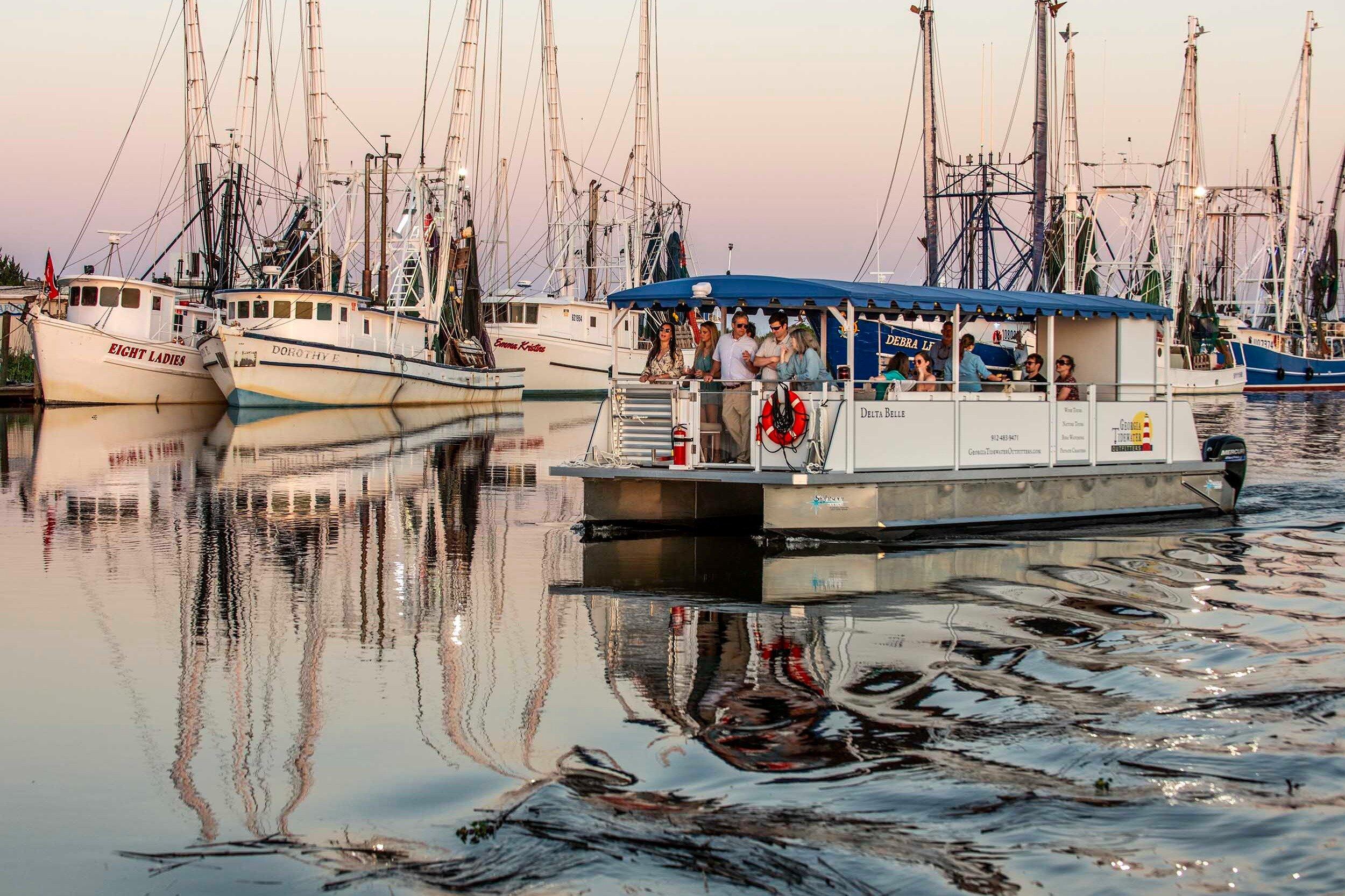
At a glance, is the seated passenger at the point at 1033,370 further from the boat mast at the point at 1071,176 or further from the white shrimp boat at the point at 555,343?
the white shrimp boat at the point at 555,343

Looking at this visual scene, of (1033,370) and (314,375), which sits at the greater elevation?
(314,375)

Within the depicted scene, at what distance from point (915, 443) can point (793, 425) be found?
163 cm

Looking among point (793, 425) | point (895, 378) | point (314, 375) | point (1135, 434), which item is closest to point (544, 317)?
point (314, 375)

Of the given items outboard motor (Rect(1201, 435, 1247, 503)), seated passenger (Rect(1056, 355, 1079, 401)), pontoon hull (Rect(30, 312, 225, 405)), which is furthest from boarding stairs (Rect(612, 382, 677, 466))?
pontoon hull (Rect(30, 312, 225, 405))

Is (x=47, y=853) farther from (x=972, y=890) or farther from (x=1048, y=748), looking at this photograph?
(x=1048, y=748)

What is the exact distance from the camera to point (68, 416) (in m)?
42.9

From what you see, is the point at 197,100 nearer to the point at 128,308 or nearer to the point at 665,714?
the point at 128,308

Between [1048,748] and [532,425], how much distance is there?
3640 cm

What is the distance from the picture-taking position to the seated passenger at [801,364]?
16938mm

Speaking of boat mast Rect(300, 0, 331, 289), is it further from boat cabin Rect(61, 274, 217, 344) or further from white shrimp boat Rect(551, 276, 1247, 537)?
white shrimp boat Rect(551, 276, 1247, 537)

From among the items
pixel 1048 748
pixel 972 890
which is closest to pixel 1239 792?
pixel 1048 748

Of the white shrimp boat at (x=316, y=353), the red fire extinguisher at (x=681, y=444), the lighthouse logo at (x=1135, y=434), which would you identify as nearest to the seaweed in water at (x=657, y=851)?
the red fire extinguisher at (x=681, y=444)

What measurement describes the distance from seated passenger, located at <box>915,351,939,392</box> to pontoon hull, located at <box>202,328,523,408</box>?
32049mm

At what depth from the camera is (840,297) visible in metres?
17.0
